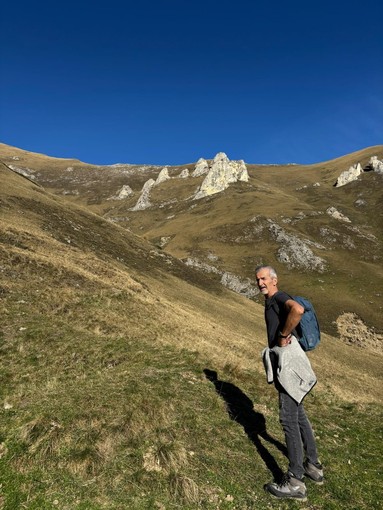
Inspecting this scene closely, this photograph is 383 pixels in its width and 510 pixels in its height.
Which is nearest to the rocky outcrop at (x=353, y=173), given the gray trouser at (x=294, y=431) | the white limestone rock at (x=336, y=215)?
the white limestone rock at (x=336, y=215)

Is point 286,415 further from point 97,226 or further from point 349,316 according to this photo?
point 349,316

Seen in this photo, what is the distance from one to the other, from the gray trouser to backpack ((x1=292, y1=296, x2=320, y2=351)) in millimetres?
1149

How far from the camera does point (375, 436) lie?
1158cm

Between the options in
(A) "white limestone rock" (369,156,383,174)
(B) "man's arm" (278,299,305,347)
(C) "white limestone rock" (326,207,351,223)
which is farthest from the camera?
(A) "white limestone rock" (369,156,383,174)

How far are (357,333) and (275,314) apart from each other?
6589 centimetres

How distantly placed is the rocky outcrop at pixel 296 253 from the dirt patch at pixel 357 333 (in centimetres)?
2296

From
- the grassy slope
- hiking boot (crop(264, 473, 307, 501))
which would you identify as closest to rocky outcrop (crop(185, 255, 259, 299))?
the grassy slope

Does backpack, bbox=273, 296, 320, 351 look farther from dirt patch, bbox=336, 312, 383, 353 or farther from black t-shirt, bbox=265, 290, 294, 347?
dirt patch, bbox=336, 312, 383, 353

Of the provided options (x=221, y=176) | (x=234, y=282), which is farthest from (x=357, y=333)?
(x=221, y=176)

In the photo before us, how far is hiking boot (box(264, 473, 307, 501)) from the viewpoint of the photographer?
724 centimetres

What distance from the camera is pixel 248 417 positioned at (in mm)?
11023

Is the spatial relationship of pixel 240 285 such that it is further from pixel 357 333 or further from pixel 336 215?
pixel 336 215

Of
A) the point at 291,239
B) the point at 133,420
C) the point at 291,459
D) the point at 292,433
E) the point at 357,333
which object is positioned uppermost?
the point at 291,239

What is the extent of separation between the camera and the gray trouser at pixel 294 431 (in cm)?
743
